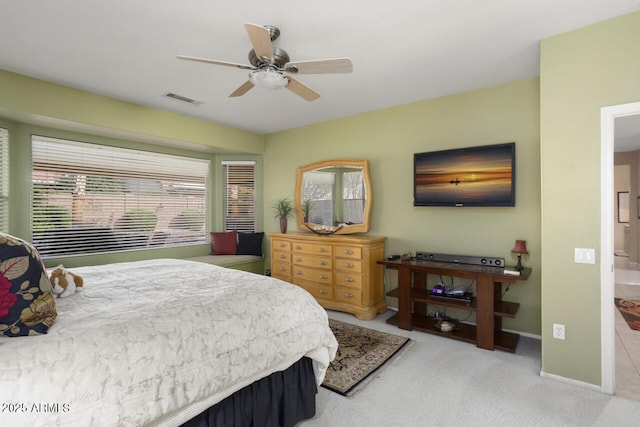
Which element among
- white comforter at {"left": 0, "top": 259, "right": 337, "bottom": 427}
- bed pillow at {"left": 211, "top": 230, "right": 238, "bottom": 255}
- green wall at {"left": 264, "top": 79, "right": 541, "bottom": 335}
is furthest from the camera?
bed pillow at {"left": 211, "top": 230, "right": 238, "bottom": 255}

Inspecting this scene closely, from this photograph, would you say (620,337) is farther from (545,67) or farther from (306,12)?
(306,12)

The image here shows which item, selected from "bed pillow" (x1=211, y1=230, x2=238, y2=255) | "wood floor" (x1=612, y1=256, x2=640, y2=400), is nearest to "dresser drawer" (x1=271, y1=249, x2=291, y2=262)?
"bed pillow" (x1=211, y1=230, x2=238, y2=255)

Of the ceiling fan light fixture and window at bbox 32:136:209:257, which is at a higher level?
the ceiling fan light fixture

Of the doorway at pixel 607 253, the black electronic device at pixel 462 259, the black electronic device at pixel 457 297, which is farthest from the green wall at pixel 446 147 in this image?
the doorway at pixel 607 253

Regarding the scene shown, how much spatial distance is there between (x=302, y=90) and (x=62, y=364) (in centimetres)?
233

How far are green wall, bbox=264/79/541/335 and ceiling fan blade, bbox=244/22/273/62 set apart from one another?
239 cm

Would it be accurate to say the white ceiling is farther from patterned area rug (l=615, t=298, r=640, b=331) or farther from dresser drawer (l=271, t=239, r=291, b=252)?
patterned area rug (l=615, t=298, r=640, b=331)

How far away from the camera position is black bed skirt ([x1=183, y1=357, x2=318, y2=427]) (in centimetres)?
164

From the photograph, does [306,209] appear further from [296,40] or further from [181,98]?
[296,40]

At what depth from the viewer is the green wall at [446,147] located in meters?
3.29

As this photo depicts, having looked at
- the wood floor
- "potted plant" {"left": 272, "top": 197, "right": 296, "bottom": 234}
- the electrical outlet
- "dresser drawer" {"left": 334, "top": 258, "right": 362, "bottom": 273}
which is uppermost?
"potted plant" {"left": 272, "top": 197, "right": 296, "bottom": 234}

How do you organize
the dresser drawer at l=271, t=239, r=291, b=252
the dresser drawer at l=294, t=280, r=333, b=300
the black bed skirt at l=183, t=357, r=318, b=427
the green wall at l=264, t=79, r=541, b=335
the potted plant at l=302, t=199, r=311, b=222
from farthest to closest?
the potted plant at l=302, t=199, r=311, b=222
the dresser drawer at l=271, t=239, r=291, b=252
the dresser drawer at l=294, t=280, r=333, b=300
the green wall at l=264, t=79, r=541, b=335
the black bed skirt at l=183, t=357, r=318, b=427

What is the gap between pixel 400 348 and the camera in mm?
3090

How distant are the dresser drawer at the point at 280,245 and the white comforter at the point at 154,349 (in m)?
2.34
